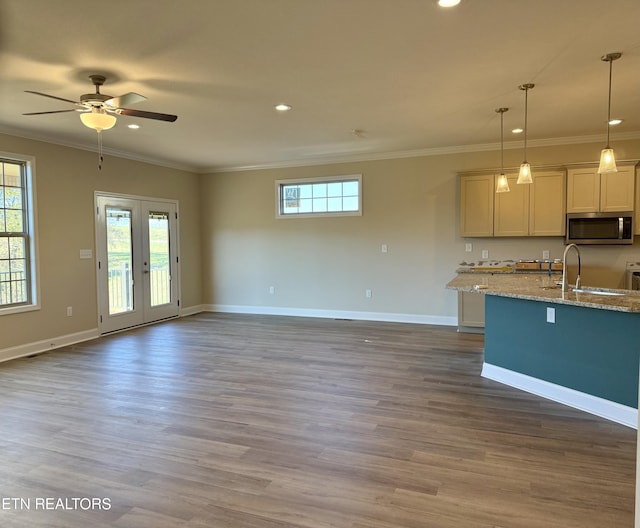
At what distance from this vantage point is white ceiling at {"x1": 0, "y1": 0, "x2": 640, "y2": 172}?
2545mm

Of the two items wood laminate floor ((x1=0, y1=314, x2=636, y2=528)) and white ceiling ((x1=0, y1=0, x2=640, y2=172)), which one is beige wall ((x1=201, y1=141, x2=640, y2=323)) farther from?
wood laminate floor ((x1=0, y1=314, x2=636, y2=528))

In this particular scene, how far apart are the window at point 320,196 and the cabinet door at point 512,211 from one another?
216 centimetres

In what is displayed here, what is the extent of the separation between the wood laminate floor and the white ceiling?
2.74 metres

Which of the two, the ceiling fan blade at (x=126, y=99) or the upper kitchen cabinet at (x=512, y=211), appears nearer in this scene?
the ceiling fan blade at (x=126, y=99)

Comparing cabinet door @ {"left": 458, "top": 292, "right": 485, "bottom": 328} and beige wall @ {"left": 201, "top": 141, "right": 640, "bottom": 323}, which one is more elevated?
beige wall @ {"left": 201, "top": 141, "right": 640, "bottom": 323}

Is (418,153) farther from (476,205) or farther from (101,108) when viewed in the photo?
(101,108)

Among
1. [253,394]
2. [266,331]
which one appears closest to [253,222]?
[266,331]

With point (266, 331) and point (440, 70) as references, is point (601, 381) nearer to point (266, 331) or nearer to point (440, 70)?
point (440, 70)

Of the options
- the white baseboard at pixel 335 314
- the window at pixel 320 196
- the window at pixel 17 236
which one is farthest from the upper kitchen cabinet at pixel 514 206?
the window at pixel 17 236

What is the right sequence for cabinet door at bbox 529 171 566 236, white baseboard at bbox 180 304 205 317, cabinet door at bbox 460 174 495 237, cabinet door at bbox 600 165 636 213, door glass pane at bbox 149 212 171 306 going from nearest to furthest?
cabinet door at bbox 600 165 636 213
cabinet door at bbox 529 171 566 236
cabinet door at bbox 460 174 495 237
door glass pane at bbox 149 212 171 306
white baseboard at bbox 180 304 205 317

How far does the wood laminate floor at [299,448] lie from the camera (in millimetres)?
2137

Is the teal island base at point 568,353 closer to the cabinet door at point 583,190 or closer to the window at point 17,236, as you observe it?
the cabinet door at point 583,190

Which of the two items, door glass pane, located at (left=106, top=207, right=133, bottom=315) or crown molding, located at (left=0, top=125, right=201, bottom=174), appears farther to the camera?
door glass pane, located at (left=106, top=207, right=133, bottom=315)

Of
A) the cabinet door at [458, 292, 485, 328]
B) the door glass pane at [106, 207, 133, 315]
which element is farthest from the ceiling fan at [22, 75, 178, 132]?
the cabinet door at [458, 292, 485, 328]
